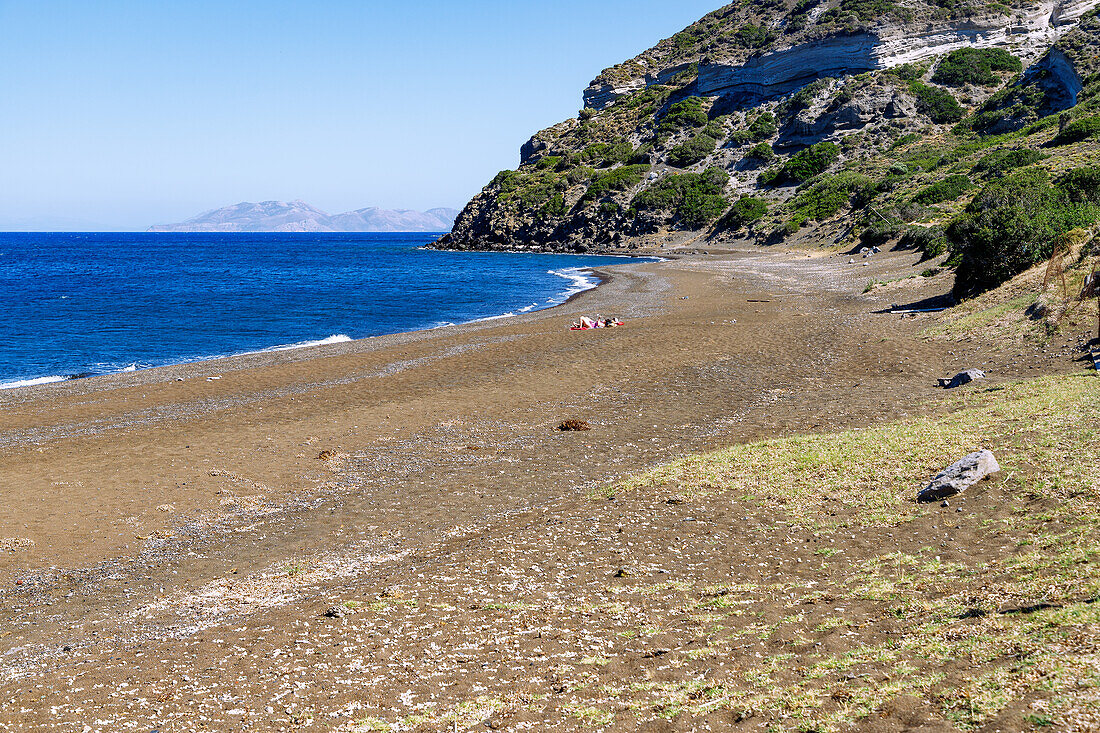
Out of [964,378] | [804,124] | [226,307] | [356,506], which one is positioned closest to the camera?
[356,506]

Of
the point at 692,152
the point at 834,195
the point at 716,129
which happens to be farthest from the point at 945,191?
the point at 716,129

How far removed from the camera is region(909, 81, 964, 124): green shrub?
93.4 metres

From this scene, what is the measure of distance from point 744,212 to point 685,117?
3604 centimetres

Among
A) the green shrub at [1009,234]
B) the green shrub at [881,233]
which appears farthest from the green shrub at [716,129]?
the green shrub at [1009,234]

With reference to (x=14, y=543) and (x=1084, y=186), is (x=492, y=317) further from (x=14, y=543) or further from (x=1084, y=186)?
(x=14, y=543)

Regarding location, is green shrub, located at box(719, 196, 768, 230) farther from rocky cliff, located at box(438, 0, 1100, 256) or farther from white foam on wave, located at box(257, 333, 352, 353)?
white foam on wave, located at box(257, 333, 352, 353)

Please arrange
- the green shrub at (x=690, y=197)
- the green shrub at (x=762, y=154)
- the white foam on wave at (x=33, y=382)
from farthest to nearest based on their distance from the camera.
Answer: the green shrub at (x=762, y=154), the green shrub at (x=690, y=197), the white foam on wave at (x=33, y=382)

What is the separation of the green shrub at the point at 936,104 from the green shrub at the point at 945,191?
38033 millimetres

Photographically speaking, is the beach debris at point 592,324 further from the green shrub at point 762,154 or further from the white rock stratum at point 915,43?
the white rock stratum at point 915,43

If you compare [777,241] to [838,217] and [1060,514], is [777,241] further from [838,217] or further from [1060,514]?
[1060,514]

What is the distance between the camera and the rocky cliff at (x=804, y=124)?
8194cm

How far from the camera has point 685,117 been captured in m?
120

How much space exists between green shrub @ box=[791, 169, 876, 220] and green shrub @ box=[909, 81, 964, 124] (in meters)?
20.4

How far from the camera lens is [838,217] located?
73938 millimetres
